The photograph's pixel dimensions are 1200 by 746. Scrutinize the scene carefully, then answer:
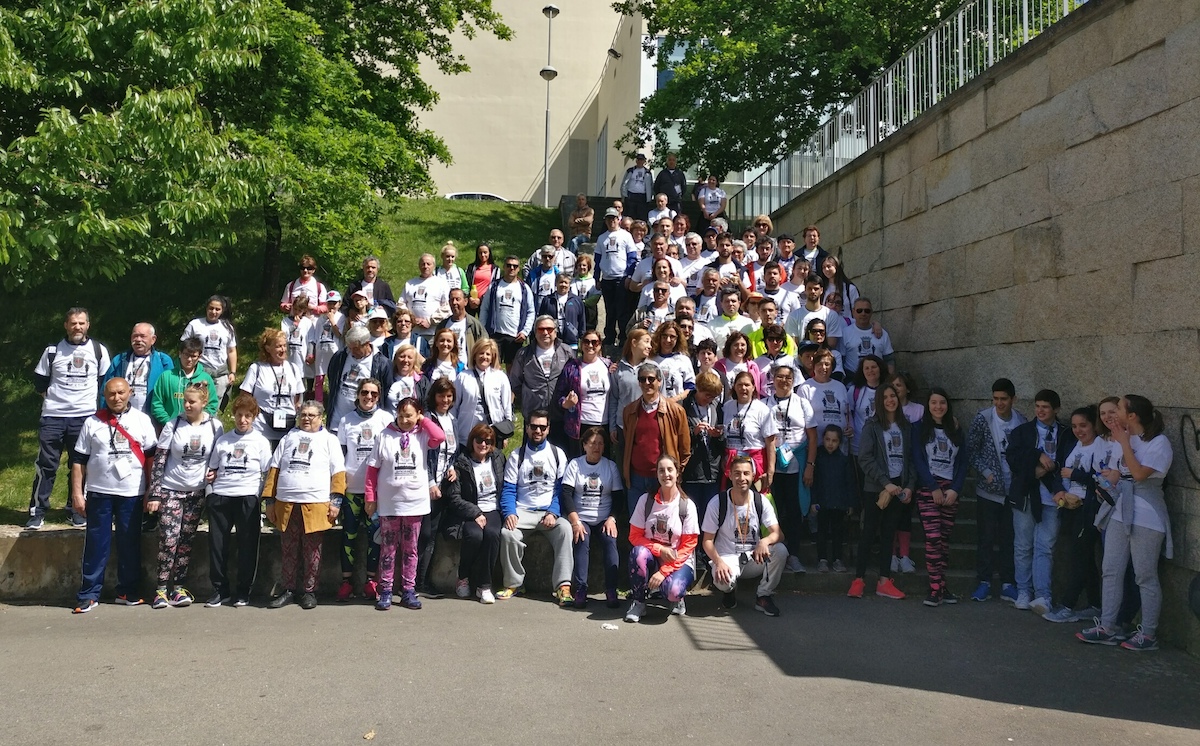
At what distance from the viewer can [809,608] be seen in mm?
7293

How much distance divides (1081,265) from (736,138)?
12477 millimetres

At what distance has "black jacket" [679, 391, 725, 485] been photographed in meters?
7.75

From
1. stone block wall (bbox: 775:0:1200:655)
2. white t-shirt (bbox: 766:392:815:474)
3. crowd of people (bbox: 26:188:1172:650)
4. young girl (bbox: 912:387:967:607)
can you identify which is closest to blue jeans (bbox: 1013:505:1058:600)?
crowd of people (bbox: 26:188:1172:650)

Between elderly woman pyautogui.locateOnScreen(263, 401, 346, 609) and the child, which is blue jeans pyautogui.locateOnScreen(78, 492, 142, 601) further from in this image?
the child

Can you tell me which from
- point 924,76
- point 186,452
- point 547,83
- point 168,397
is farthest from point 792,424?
point 547,83

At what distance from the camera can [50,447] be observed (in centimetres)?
821

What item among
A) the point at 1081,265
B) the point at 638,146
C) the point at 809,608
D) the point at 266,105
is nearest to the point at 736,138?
the point at 638,146

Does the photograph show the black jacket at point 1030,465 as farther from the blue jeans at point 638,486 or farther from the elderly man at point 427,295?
the elderly man at point 427,295

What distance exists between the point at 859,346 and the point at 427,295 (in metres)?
4.72

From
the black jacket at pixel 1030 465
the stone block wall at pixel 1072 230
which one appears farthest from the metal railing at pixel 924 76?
the black jacket at pixel 1030 465

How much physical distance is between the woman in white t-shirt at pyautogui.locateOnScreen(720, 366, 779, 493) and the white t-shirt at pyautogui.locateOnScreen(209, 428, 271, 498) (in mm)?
3732

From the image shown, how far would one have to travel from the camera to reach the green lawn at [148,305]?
37.4ft

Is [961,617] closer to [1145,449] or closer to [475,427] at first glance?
[1145,449]

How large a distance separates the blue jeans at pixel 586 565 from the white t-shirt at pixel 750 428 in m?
1.33
